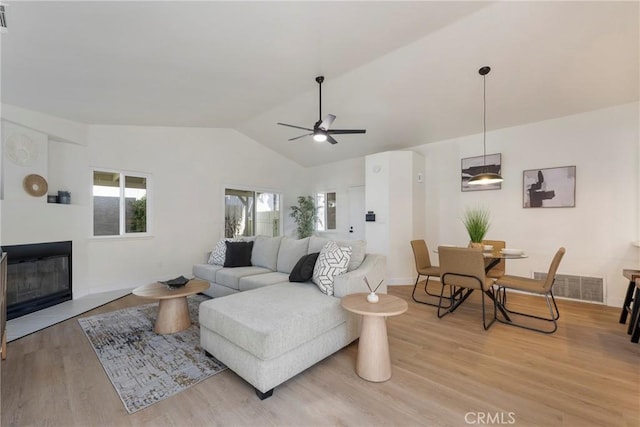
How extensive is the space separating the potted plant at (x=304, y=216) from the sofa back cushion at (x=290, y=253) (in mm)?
3371

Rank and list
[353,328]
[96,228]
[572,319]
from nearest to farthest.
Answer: [353,328], [572,319], [96,228]

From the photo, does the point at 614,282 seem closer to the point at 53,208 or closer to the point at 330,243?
the point at 330,243

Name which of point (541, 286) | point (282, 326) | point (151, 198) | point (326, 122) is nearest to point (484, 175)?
point (541, 286)

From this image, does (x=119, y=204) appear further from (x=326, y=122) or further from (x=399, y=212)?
(x=399, y=212)

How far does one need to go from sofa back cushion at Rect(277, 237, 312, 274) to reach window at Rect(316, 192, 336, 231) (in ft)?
11.8

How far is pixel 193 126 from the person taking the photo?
214 inches

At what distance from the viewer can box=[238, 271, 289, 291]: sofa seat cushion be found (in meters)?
3.31

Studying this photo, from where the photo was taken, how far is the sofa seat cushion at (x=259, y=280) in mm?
3309

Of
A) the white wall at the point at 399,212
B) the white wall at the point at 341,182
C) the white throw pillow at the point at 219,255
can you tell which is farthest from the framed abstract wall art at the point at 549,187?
the white throw pillow at the point at 219,255

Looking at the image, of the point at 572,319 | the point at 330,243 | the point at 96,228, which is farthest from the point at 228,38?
the point at 572,319

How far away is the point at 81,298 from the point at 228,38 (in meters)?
4.42

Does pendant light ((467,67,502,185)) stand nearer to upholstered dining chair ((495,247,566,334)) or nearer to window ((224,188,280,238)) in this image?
upholstered dining chair ((495,247,566,334))

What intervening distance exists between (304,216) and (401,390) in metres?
5.69

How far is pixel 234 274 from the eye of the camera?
3.70 metres
